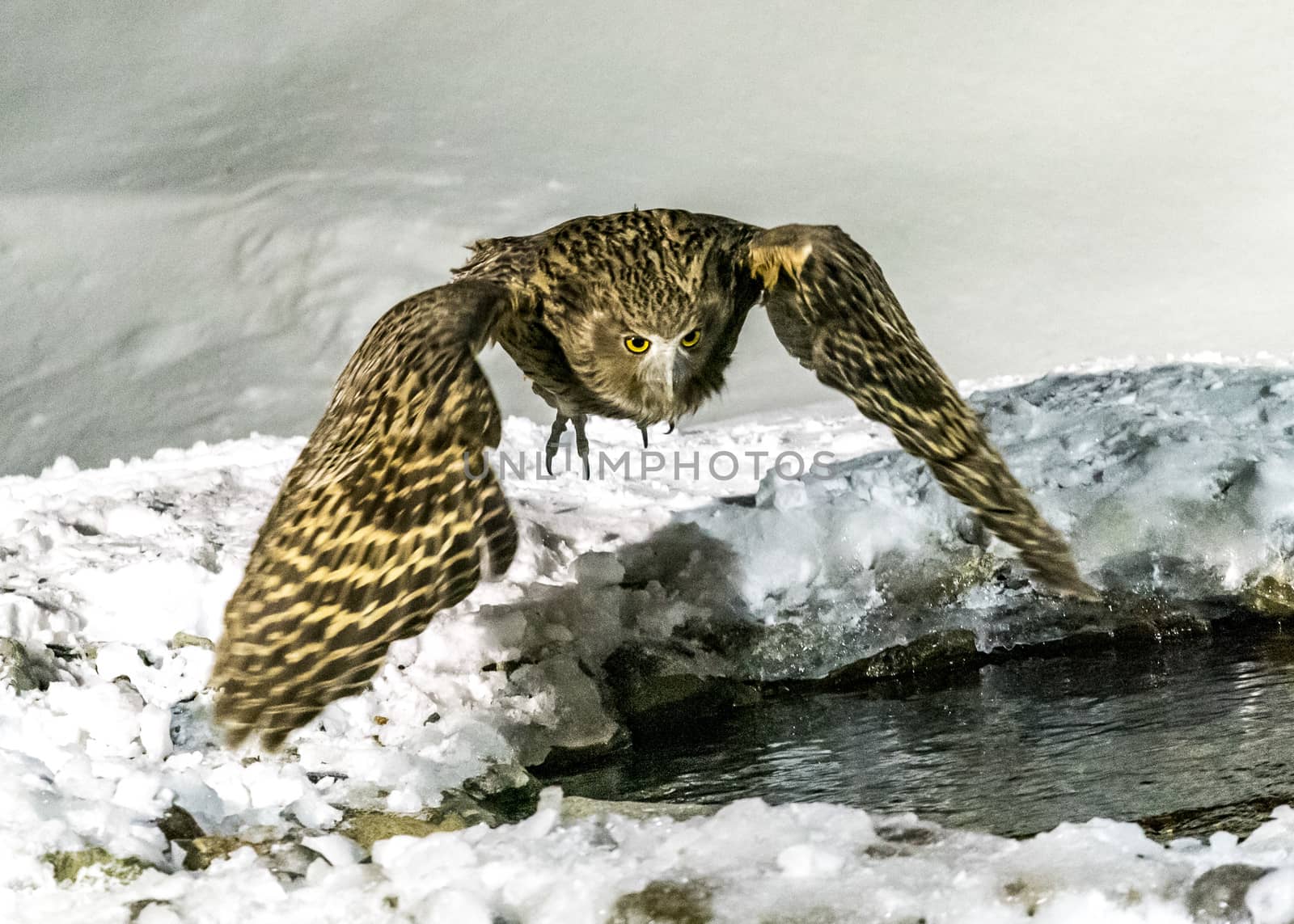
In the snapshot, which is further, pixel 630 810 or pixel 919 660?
pixel 919 660

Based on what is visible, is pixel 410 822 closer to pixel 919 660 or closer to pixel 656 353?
pixel 656 353

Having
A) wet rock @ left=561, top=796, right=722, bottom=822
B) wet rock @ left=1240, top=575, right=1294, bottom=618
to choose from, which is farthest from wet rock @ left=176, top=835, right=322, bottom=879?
wet rock @ left=1240, top=575, right=1294, bottom=618

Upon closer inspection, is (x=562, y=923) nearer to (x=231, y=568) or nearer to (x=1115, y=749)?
(x=1115, y=749)

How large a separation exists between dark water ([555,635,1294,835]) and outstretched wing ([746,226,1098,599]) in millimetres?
538

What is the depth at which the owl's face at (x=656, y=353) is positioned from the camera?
3.87 metres

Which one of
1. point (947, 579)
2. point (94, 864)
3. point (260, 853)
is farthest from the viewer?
point (947, 579)

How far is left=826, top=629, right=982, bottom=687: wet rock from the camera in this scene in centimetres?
493

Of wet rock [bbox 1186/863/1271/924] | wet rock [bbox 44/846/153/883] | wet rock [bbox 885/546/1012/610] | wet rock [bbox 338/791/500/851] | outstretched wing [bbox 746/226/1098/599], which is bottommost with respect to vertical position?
wet rock [bbox 1186/863/1271/924]

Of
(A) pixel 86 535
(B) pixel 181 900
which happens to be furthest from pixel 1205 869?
(A) pixel 86 535

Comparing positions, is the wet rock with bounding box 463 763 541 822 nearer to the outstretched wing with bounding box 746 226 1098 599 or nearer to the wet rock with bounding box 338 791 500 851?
the wet rock with bounding box 338 791 500 851

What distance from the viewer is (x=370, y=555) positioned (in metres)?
2.70

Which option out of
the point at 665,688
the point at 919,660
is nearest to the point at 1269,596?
the point at 919,660

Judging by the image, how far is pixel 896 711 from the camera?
4.39 metres

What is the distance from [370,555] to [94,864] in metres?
0.80
